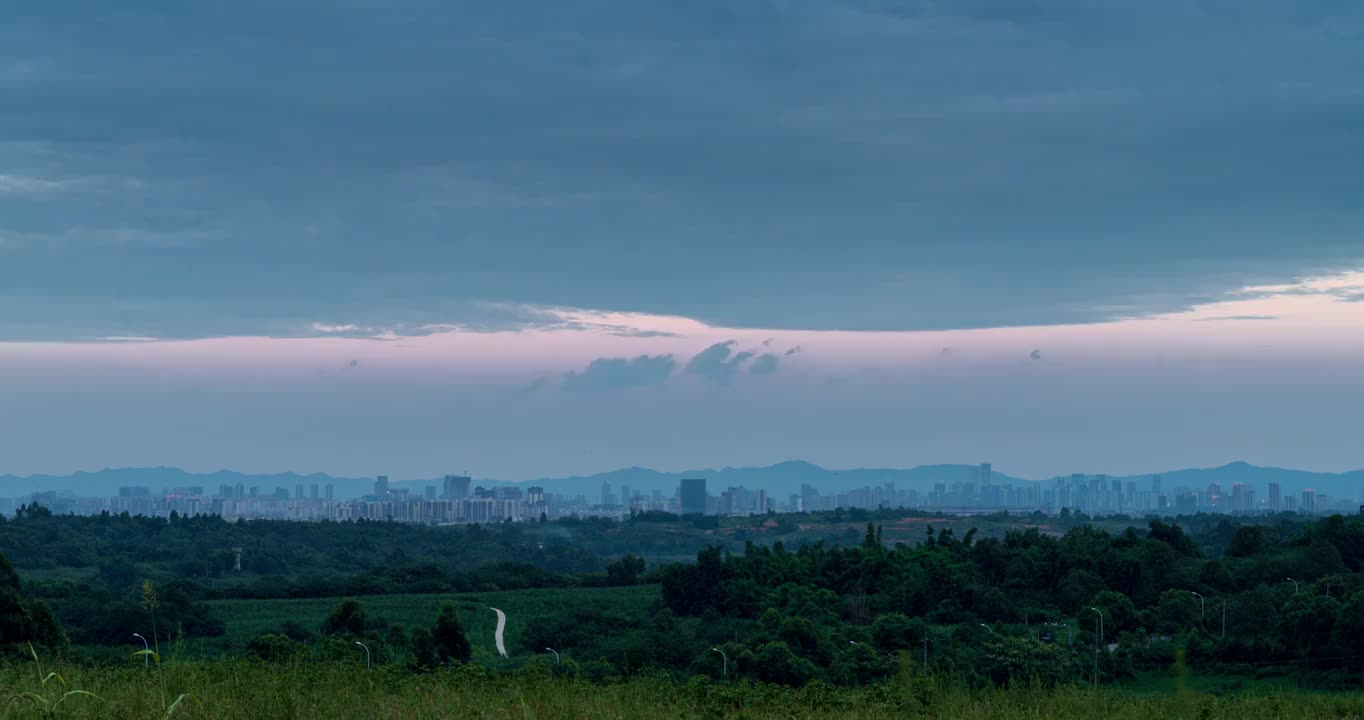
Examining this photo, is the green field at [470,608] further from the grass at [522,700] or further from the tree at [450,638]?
the grass at [522,700]

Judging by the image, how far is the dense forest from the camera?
4506 cm

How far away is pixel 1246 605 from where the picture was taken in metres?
53.7

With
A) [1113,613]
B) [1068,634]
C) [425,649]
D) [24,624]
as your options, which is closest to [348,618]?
[425,649]

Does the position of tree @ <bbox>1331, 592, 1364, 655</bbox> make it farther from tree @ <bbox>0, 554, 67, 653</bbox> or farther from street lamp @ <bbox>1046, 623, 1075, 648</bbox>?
tree @ <bbox>0, 554, 67, 653</bbox>

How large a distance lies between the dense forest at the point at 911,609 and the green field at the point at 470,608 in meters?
2.03

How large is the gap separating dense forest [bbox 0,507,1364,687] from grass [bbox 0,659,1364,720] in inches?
420

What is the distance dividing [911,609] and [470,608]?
103ft

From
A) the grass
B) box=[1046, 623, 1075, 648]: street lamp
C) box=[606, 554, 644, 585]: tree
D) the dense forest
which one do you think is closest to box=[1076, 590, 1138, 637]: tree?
the dense forest

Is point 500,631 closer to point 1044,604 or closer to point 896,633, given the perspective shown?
point 896,633

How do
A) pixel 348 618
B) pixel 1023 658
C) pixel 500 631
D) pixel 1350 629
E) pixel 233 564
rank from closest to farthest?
1. pixel 1023 658
2. pixel 1350 629
3. pixel 348 618
4. pixel 500 631
5. pixel 233 564

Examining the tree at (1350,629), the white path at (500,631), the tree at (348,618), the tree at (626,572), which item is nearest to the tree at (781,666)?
the tree at (348,618)

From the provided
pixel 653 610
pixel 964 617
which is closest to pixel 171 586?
pixel 653 610

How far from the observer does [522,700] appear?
9.98m

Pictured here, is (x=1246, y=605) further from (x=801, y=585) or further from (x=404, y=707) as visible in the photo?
(x=404, y=707)
